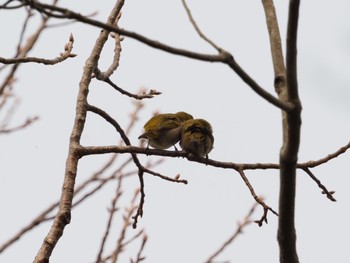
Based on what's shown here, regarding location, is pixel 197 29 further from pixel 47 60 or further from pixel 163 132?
pixel 163 132

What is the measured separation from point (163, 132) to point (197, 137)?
378 millimetres

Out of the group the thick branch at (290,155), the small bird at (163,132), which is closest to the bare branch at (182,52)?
the thick branch at (290,155)

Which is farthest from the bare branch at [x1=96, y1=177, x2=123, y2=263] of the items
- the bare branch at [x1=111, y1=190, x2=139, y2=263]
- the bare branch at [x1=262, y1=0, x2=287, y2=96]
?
the bare branch at [x1=262, y1=0, x2=287, y2=96]

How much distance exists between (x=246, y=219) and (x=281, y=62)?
2.45m

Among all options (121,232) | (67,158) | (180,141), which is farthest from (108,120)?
(180,141)

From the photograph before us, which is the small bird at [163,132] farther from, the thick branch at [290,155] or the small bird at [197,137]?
the thick branch at [290,155]

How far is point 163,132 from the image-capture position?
432 centimetres

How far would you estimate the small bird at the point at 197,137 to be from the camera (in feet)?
13.0

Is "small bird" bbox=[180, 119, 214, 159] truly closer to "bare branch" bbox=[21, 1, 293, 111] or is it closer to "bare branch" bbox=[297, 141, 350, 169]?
"bare branch" bbox=[297, 141, 350, 169]

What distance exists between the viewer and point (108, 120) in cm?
330

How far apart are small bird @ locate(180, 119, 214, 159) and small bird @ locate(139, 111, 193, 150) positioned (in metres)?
0.08

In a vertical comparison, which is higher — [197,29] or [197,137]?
[197,137]

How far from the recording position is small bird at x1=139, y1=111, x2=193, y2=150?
4.30 m

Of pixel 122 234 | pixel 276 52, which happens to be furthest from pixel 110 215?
pixel 276 52
